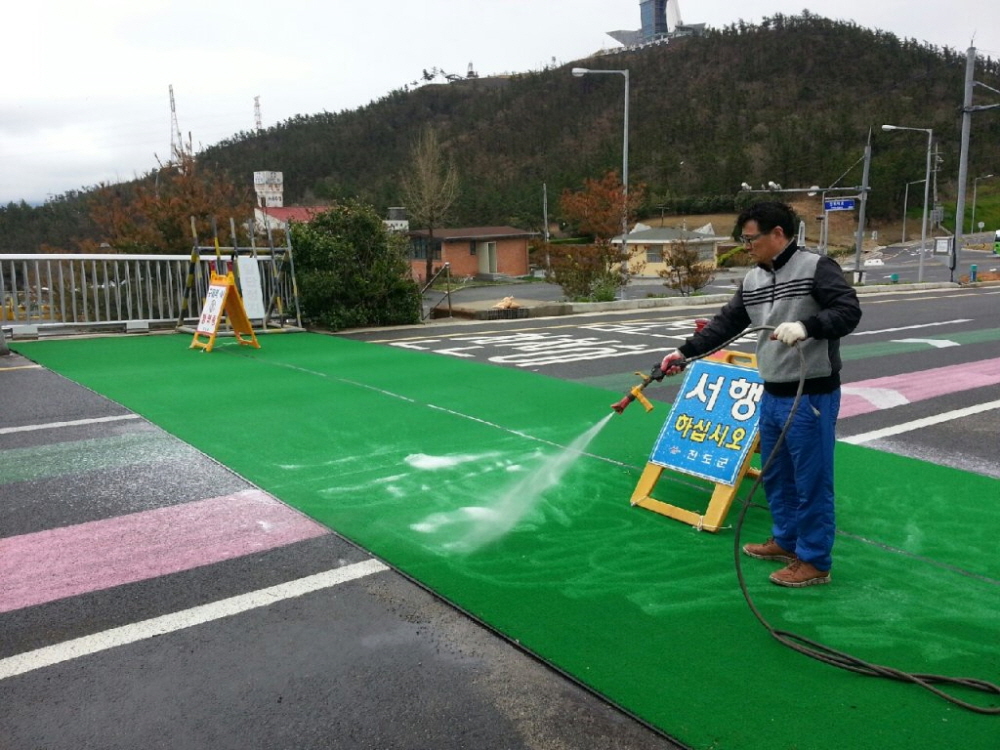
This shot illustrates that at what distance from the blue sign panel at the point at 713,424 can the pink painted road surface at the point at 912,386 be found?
3437mm

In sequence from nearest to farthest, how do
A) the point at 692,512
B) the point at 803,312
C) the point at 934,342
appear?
the point at 803,312 → the point at 692,512 → the point at 934,342

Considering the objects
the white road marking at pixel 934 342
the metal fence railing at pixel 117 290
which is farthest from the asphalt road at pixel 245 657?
the metal fence railing at pixel 117 290

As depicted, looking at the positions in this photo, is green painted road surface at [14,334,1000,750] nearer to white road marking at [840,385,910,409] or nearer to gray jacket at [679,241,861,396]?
gray jacket at [679,241,861,396]

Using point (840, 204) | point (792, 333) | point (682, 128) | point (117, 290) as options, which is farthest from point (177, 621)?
point (682, 128)

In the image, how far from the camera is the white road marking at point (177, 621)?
355 cm

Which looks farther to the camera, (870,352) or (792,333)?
(870,352)

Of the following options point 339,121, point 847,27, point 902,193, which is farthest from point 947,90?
point 339,121

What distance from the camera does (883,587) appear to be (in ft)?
13.9

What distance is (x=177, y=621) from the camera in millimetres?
3900

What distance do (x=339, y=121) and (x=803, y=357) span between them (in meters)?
166

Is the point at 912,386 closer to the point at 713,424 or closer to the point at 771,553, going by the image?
the point at 713,424

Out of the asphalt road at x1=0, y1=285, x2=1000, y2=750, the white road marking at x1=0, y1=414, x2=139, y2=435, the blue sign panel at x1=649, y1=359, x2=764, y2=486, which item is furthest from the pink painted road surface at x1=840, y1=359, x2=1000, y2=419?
the white road marking at x1=0, y1=414, x2=139, y2=435

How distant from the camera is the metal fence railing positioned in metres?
13.3

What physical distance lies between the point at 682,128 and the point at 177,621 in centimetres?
13528
